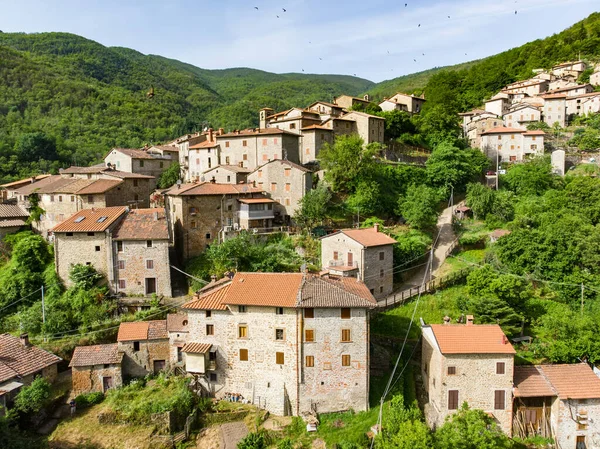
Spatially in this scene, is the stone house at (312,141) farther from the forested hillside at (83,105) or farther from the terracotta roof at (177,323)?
the forested hillside at (83,105)

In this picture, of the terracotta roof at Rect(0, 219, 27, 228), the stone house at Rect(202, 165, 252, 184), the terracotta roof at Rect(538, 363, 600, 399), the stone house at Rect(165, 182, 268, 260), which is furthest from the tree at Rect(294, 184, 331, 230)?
the terracotta roof at Rect(0, 219, 27, 228)

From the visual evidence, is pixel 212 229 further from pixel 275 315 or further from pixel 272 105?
pixel 272 105

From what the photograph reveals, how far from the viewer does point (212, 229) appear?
1599 inches

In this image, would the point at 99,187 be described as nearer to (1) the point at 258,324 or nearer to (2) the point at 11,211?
(2) the point at 11,211

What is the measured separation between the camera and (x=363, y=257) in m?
34.8

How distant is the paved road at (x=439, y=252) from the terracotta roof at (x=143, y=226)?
1899 centimetres

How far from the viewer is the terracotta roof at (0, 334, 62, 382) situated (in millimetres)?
27469

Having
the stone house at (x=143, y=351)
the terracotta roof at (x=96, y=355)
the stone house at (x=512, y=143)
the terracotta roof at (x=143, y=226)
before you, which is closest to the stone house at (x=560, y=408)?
the stone house at (x=143, y=351)

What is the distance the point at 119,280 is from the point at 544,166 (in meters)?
50.7

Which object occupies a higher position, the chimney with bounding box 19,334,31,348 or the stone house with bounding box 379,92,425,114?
the stone house with bounding box 379,92,425,114

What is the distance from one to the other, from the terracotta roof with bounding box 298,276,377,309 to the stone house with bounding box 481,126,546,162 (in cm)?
4556

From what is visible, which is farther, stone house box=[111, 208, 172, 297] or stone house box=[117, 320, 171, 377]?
stone house box=[111, 208, 172, 297]

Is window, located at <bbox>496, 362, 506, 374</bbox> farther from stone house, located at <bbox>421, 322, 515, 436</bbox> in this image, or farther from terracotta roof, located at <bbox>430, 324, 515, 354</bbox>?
terracotta roof, located at <bbox>430, 324, 515, 354</bbox>

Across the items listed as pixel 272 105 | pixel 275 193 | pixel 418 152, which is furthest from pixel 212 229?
pixel 272 105
